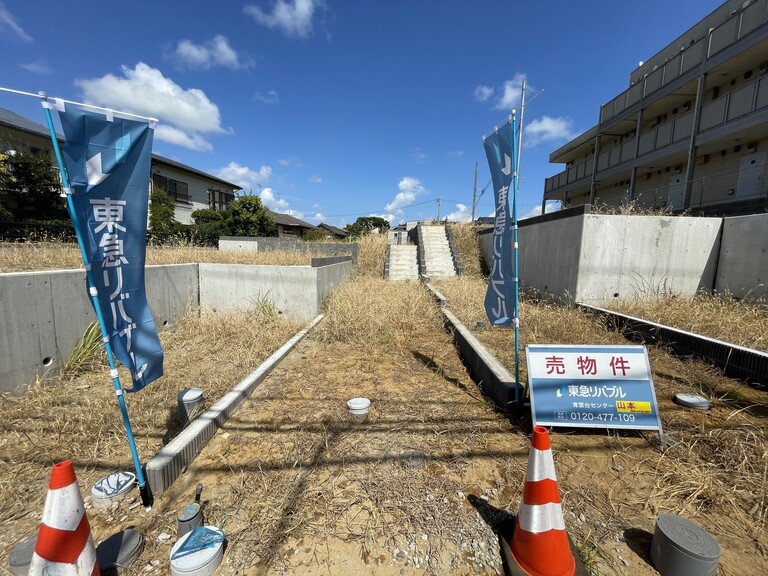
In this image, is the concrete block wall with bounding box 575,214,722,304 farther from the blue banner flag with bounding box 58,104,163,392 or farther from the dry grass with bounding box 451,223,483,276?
the blue banner flag with bounding box 58,104,163,392

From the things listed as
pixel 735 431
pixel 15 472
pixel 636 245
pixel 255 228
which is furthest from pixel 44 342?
pixel 255 228

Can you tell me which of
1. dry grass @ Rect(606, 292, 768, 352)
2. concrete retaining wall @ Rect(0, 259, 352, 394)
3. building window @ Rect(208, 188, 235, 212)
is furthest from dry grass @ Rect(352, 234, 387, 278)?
building window @ Rect(208, 188, 235, 212)

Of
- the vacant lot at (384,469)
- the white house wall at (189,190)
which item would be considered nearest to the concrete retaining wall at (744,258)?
the vacant lot at (384,469)

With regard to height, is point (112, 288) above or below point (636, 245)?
below

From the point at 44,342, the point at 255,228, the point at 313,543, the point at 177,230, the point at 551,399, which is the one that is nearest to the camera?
the point at 313,543

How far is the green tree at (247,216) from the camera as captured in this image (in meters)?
20.8

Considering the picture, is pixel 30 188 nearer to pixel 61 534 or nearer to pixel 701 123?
pixel 61 534

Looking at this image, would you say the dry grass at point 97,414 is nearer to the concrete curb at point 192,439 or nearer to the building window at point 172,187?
the concrete curb at point 192,439

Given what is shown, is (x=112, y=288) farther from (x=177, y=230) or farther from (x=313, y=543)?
(x=177, y=230)

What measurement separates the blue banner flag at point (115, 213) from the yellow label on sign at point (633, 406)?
3382 mm

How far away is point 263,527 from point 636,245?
7.04 meters

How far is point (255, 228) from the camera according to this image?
21.2m

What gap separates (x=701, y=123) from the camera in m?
11.5

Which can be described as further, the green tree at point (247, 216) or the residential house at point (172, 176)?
the green tree at point (247, 216)
